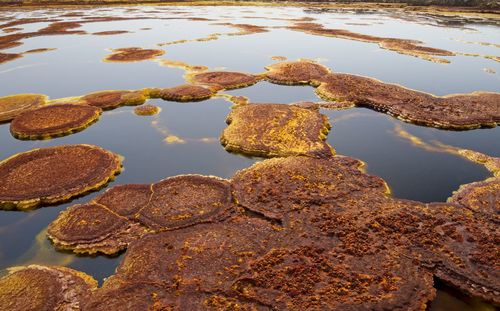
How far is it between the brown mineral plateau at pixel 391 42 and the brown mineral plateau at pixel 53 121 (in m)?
49.1

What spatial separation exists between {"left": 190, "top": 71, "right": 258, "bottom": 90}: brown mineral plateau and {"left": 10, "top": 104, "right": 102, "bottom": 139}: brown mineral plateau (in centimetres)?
1362

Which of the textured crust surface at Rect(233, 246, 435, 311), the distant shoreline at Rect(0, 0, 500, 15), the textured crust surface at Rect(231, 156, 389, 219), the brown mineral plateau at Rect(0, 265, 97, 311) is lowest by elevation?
the brown mineral plateau at Rect(0, 265, 97, 311)

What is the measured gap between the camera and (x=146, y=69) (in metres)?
51.5

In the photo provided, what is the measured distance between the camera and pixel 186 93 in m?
40.2

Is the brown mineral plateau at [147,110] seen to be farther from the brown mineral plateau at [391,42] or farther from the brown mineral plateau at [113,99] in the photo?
the brown mineral plateau at [391,42]

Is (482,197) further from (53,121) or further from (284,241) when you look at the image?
(53,121)

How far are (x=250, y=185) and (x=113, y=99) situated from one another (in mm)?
23353

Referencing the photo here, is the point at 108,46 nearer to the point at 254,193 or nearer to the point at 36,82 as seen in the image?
the point at 36,82

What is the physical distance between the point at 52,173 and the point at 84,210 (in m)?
6.09

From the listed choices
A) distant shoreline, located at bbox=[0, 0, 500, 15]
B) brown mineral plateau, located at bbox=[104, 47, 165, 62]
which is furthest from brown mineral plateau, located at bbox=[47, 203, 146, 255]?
distant shoreline, located at bbox=[0, 0, 500, 15]

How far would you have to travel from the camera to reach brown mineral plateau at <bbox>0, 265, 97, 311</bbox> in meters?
14.5

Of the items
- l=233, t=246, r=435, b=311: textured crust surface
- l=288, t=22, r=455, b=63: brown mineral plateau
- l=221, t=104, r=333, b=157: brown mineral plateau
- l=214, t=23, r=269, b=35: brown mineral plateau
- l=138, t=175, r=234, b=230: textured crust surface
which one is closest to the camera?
l=233, t=246, r=435, b=311: textured crust surface

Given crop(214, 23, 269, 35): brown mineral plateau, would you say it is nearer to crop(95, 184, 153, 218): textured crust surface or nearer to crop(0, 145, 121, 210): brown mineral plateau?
crop(0, 145, 121, 210): brown mineral plateau

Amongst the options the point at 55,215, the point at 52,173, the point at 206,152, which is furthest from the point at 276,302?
the point at 52,173
